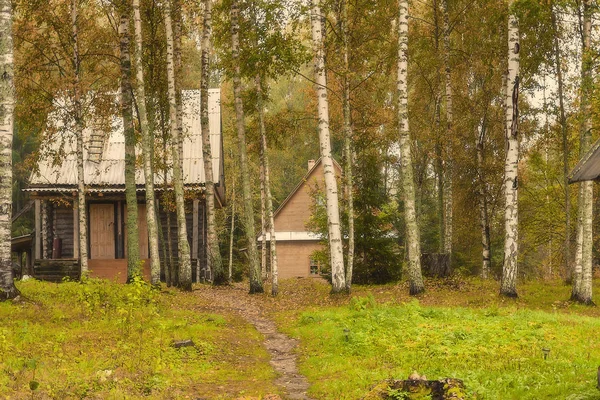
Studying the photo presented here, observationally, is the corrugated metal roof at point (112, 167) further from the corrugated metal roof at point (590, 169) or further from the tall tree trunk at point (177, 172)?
the corrugated metal roof at point (590, 169)

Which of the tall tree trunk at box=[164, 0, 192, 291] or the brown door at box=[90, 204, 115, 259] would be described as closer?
the tall tree trunk at box=[164, 0, 192, 291]

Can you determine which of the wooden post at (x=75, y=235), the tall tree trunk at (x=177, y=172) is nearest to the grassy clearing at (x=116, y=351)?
the tall tree trunk at (x=177, y=172)

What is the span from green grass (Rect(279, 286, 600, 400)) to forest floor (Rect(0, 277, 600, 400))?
3 cm

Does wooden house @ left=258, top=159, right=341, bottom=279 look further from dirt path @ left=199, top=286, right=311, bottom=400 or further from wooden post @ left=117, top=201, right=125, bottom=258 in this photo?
dirt path @ left=199, top=286, right=311, bottom=400

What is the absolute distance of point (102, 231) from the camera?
32812 mm

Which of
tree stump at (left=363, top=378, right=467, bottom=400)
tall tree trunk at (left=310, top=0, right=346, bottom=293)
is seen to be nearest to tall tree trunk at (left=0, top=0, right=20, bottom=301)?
tree stump at (left=363, top=378, right=467, bottom=400)

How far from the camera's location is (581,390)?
870 centimetres

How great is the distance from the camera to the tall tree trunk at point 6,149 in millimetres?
14086

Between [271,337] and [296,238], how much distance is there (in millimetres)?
30164

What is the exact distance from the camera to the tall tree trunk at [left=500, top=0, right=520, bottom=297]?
19578 millimetres

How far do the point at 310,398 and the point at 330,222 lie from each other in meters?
11.2

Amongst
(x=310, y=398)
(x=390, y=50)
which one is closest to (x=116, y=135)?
(x=390, y=50)

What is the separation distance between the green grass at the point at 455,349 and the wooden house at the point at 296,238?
2859 centimetres

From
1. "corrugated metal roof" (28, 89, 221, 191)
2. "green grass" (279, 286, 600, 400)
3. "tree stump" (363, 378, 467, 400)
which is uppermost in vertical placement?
"corrugated metal roof" (28, 89, 221, 191)
